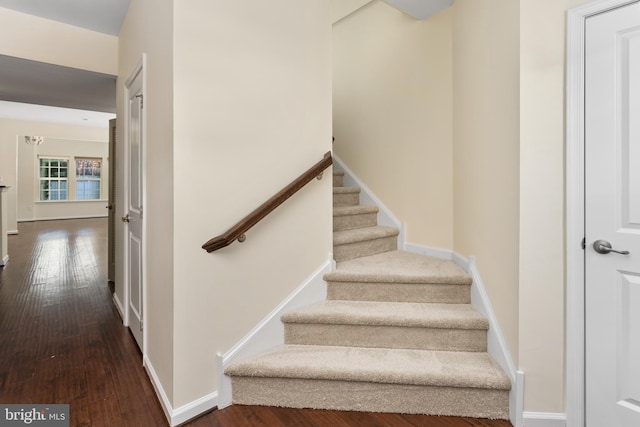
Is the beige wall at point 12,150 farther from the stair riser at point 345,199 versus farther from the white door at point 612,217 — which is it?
the white door at point 612,217

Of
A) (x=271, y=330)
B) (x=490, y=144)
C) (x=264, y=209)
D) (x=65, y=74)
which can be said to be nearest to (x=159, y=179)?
(x=264, y=209)

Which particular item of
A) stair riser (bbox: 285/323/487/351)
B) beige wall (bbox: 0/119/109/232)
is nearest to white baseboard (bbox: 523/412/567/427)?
stair riser (bbox: 285/323/487/351)

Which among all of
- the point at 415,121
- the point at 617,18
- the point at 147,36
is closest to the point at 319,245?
the point at 415,121

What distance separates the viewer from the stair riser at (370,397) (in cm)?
165

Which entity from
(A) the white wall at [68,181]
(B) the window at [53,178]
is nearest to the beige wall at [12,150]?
(A) the white wall at [68,181]

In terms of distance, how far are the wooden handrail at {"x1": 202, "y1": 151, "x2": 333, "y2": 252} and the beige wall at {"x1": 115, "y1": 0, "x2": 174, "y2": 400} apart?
0.73 feet

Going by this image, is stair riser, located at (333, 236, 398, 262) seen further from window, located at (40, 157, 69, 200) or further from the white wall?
window, located at (40, 157, 69, 200)

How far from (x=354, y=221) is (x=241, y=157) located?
1510 millimetres

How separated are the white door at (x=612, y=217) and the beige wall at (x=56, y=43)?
11.9 ft

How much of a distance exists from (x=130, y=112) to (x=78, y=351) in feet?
6.14

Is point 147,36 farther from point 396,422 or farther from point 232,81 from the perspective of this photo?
point 396,422

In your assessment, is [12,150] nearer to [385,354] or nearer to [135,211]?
[135,211]

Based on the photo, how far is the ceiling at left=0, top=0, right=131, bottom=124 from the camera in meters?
2.58

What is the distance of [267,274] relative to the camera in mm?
1972
